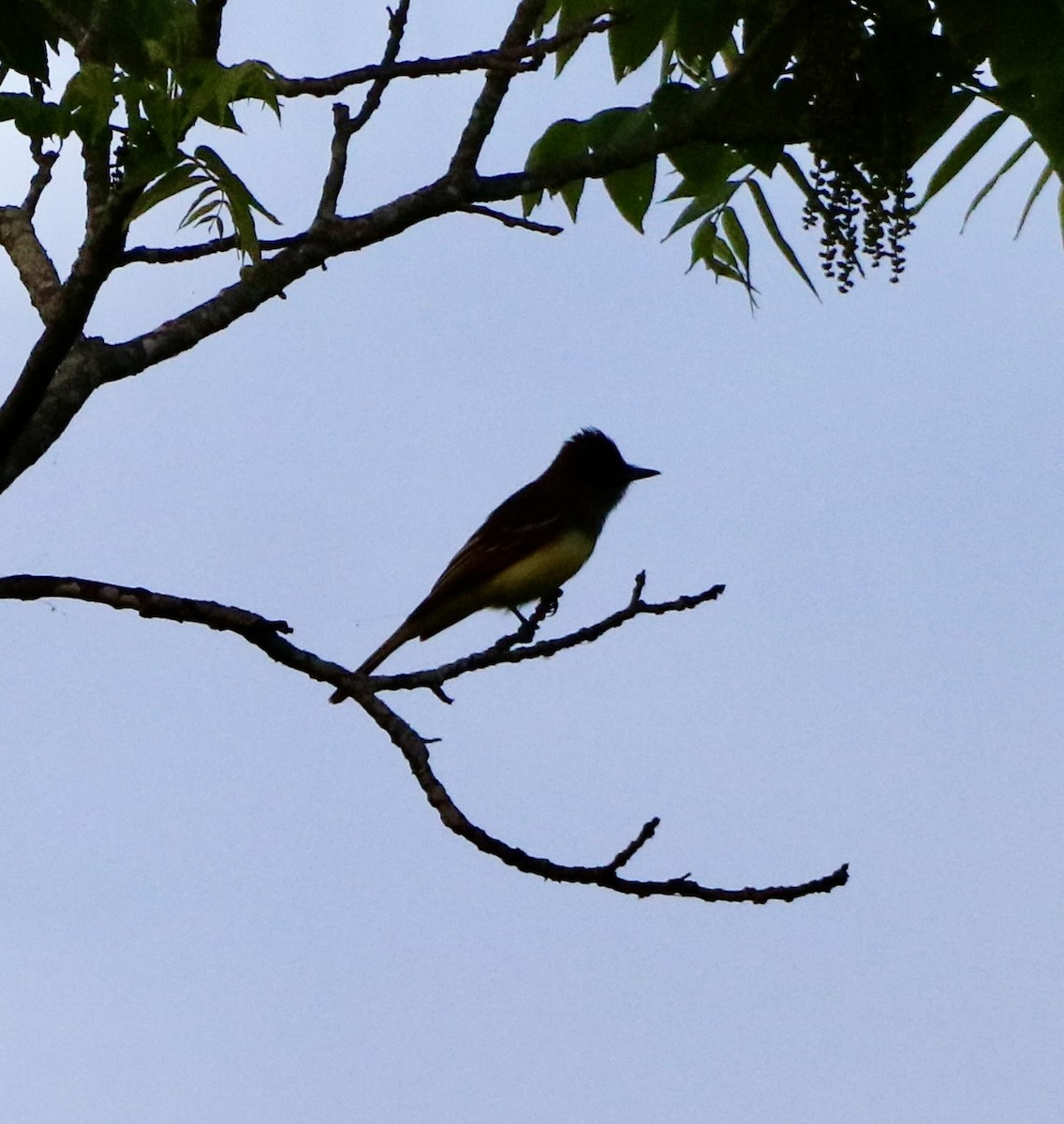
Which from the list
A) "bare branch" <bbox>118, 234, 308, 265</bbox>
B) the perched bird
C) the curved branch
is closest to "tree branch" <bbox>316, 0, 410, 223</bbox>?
"bare branch" <bbox>118, 234, 308, 265</bbox>

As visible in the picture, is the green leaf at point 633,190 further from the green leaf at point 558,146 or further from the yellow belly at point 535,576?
the yellow belly at point 535,576

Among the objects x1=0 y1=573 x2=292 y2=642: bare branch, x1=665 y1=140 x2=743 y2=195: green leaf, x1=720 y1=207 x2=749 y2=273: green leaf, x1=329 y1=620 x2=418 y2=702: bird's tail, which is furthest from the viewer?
x1=329 y1=620 x2=418 y2=702: bird's tail

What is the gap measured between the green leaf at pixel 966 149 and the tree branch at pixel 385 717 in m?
1.80

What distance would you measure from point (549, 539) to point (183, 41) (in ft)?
19.7

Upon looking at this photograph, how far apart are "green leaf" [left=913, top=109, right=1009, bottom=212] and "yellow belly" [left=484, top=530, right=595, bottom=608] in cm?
447

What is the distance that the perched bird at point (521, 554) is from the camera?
8.95m

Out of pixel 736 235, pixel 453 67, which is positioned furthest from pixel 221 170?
pixel 736 235

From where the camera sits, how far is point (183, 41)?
3.52 meters

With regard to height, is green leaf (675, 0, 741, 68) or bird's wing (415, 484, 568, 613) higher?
bird's wing (415, 484, 568, 613)

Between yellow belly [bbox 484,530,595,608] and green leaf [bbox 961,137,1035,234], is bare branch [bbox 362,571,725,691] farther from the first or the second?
yellow belly [bbox 484,530,595,608]

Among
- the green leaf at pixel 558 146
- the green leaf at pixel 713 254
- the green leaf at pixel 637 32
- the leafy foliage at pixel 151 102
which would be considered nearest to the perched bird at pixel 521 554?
the green leaf at pixel 713 254

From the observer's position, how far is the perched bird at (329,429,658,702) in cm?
895

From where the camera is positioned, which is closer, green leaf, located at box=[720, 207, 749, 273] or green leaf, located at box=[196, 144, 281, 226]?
green leaf, located at box=[196, 144, 281, 226]

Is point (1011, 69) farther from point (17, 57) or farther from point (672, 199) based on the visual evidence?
point (17, 57)
